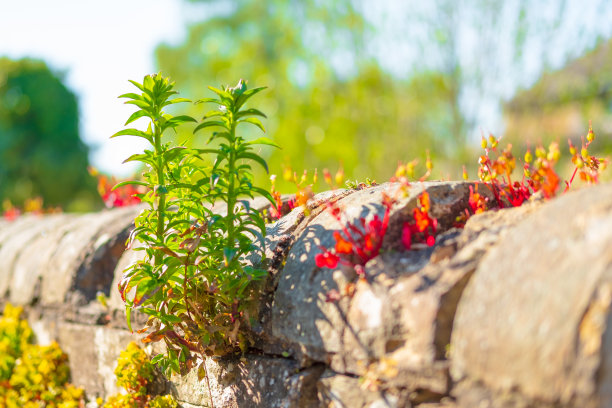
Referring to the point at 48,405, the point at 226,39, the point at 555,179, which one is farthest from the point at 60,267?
the point at 226,39

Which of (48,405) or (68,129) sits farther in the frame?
(68,129)

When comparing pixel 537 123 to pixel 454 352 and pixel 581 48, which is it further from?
pixel 454 352

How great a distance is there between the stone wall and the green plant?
0.46 ft

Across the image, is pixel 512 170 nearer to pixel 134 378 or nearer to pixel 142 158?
pixel 142 158

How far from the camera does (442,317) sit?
155cm

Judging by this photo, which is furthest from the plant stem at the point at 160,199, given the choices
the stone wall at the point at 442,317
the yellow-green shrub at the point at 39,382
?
the yellow-green shrub at the point at 39,382

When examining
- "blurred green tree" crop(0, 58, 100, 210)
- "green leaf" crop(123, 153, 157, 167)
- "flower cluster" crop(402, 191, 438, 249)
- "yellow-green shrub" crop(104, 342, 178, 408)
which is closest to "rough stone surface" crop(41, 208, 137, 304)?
"yellow-green shrub" crop(104, 342, 178, 408)

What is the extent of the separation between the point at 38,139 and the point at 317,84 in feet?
40.9

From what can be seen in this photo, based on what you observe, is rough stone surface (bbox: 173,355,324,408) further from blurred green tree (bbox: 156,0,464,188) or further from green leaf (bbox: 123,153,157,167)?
blurred green tree (bbox: 156,0,464,188)

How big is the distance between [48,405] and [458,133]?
8.21 meters

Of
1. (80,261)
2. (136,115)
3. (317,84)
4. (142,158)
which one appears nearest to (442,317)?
(142,158)

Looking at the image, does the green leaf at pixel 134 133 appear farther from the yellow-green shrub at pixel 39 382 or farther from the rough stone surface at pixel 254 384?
the yellow-green shrub at pixel 39 382

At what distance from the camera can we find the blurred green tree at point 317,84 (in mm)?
11266

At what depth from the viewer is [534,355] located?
4.19 ft
